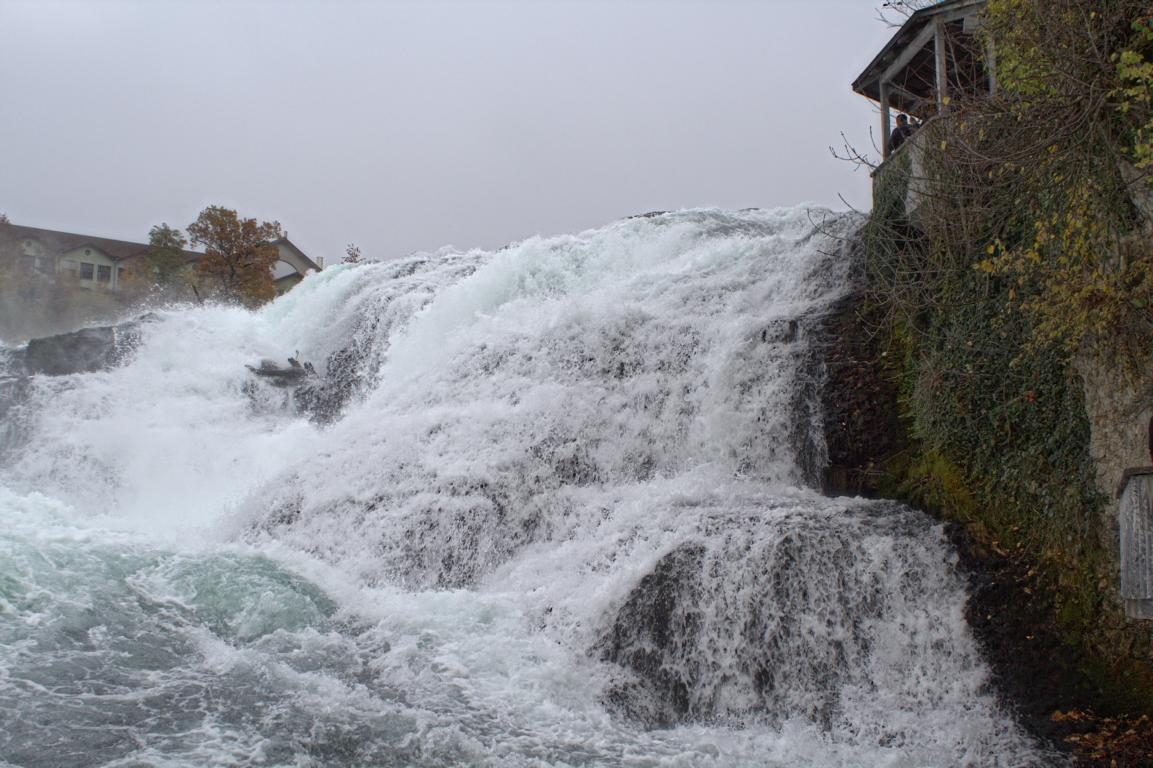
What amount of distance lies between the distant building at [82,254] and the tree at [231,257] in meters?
3.51

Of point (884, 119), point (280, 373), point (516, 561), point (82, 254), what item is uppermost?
point (82, 254)

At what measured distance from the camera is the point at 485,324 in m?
12.6

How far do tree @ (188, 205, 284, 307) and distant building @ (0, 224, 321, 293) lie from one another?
351 centimetres

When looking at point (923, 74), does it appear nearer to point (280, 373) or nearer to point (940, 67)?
point (940, 67)

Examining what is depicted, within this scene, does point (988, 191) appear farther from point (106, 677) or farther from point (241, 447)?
point (241, 447)

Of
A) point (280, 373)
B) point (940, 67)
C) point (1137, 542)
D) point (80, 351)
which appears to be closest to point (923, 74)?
point (940, 67)

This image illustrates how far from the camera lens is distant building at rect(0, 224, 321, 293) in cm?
4122

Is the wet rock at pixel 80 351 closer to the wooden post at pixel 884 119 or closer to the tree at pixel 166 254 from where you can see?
the wooden post at pixel 884 119

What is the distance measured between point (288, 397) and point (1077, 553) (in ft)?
42.3

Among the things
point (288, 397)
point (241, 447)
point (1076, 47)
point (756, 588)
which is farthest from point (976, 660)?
point (288, 397)

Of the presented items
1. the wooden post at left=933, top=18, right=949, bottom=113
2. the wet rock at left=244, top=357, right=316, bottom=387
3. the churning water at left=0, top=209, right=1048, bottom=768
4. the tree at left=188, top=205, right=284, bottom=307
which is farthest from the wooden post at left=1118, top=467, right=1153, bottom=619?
the tree at left=188, top=205, right=284, bottom=307

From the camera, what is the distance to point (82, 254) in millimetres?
43375

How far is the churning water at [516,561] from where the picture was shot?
577 centimetres

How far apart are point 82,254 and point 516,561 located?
44.2 m
